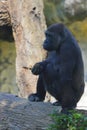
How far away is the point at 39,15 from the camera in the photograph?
271 inches

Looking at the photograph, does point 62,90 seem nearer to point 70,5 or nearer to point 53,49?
point 53,49

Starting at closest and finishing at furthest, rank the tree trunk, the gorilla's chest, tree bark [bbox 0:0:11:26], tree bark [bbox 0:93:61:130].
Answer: tree bark [bbox 0:93:61:130]
the gorilla's chest
the tree trunk
tree bark [bbox 0:0:11:26]

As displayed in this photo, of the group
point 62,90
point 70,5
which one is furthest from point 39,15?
point 62,90

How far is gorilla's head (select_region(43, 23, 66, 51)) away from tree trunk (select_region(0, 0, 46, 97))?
2.17m

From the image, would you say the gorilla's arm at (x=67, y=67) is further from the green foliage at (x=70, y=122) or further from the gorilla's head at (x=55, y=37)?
the green foliage at (x=70, y=122)

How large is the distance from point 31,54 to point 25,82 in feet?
1.30

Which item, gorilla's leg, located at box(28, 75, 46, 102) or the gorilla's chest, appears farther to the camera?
gorilla's leg, located at box(28, 75, 46, 102)

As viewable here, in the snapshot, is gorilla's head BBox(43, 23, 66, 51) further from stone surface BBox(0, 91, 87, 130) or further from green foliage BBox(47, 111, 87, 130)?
green foliage BBox(47, 111, 87, 130)

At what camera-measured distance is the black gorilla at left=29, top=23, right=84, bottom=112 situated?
4363mm

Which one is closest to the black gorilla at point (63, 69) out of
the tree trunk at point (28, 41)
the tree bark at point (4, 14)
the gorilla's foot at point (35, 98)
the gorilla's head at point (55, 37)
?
the gorilla's head at point (55, 37)

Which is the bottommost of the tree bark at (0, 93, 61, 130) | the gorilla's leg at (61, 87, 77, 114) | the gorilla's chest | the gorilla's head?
the tree bark at (0, 93, 61, 130)

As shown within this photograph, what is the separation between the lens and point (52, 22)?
8.49 metres

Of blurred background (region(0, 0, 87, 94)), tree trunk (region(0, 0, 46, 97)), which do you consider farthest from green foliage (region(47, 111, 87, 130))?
blurred background (region(0, 0, 87, 94))

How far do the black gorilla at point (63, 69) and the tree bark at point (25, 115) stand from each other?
0.53 ft
